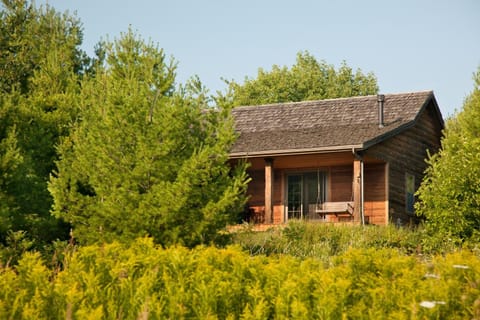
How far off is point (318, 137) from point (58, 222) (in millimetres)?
11549

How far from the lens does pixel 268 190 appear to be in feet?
91.0

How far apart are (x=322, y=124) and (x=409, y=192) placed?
4167 millimetres

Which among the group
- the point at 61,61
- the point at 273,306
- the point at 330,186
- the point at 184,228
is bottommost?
the point at 273,306

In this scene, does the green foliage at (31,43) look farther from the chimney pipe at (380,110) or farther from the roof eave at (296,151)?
the chimney pipe at (380,110)

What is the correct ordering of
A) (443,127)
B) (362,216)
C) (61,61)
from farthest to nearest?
(443,127)
(362,216)
(61,61)

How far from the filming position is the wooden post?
26406mm

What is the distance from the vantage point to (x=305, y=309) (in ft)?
27.6

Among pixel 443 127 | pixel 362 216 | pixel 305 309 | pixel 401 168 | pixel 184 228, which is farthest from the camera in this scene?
pixel 443 127

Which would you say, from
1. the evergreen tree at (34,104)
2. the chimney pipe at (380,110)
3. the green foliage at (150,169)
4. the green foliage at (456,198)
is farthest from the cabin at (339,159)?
the green foliage at (150,169)

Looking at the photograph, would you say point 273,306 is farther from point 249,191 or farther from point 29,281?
point 249,191

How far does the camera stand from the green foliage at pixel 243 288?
8.62 meters

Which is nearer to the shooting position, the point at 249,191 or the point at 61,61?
the point at 61,61

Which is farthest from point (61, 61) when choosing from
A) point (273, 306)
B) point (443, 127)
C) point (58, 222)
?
point (443, 127)

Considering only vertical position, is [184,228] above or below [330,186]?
below
